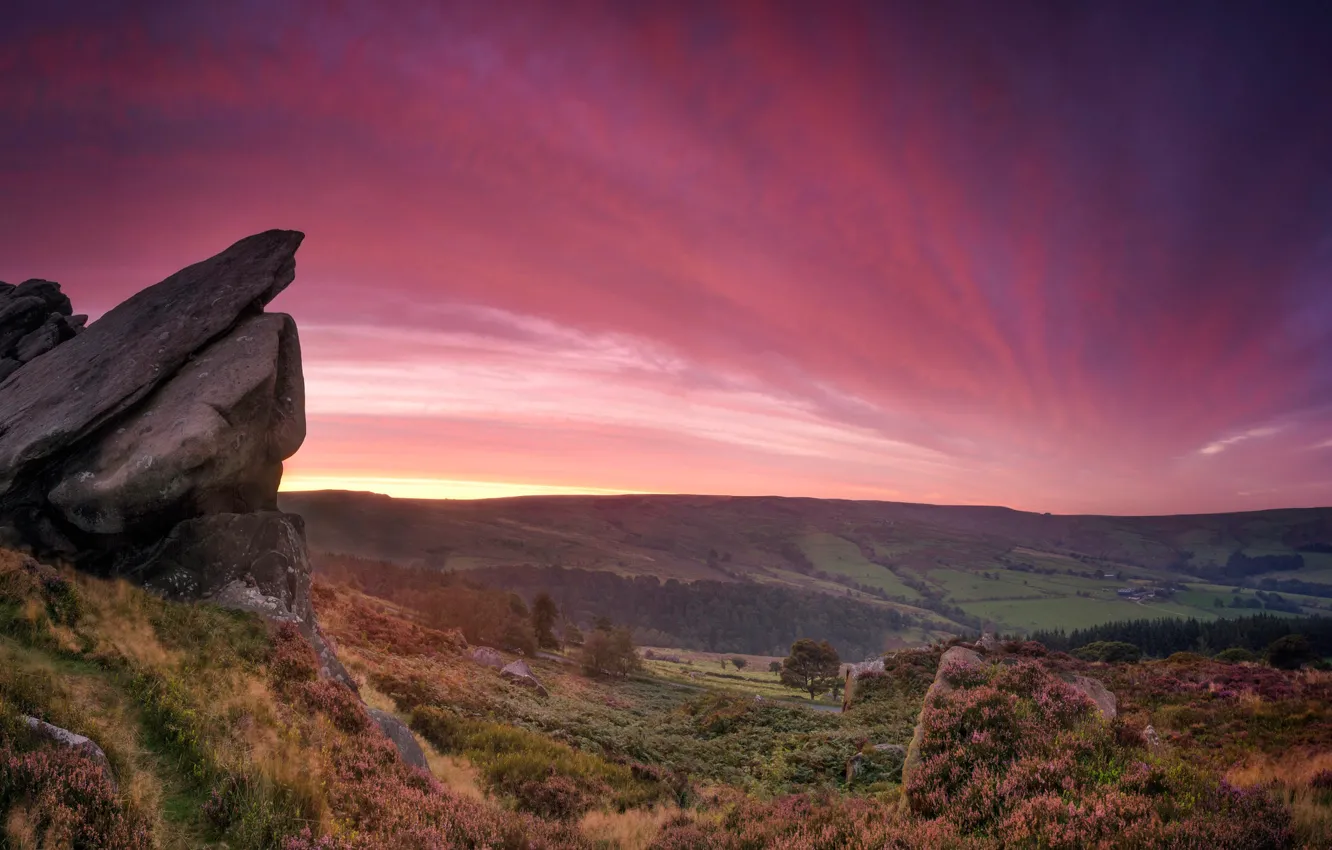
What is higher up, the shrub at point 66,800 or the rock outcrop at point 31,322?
the rock outcrop at point 31,322

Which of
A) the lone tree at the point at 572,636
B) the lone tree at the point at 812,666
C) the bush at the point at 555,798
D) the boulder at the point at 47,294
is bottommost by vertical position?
the lone tree at the point at 572,636

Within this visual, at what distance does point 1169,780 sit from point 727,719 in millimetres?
25837

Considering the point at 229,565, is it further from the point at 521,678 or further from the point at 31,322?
the point at 521,678

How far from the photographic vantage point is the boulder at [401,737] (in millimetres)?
14164

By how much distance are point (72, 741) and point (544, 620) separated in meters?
83.0

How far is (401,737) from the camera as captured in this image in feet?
48.2

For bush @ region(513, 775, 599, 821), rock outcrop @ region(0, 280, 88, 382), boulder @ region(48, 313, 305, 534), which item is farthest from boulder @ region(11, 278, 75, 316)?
bush @ region(513, 775, 599, 821)

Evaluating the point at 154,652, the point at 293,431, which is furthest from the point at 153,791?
the point at 293,431

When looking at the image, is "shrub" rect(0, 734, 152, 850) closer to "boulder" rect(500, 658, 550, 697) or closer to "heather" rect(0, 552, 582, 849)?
"heather" rect(0, 552, 582, 849)

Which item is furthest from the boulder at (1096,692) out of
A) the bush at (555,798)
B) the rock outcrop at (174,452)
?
the rock outcrop at (174,452)

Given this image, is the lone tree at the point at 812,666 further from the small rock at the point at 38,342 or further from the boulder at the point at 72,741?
the boulder at the point at 72,741

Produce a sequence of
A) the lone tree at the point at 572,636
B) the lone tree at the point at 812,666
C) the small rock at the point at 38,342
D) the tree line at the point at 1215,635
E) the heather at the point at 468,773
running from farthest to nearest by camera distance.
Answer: the lone tree at the point at 572,636
the lone tree at the point at 812,666
the tree line at the point at 1215,635
the small rock at the point at 38,342
the heather at the point at 468,773

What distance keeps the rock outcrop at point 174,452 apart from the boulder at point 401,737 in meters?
2.15

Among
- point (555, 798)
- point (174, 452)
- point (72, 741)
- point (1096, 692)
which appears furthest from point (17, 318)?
point (1096, 692)
